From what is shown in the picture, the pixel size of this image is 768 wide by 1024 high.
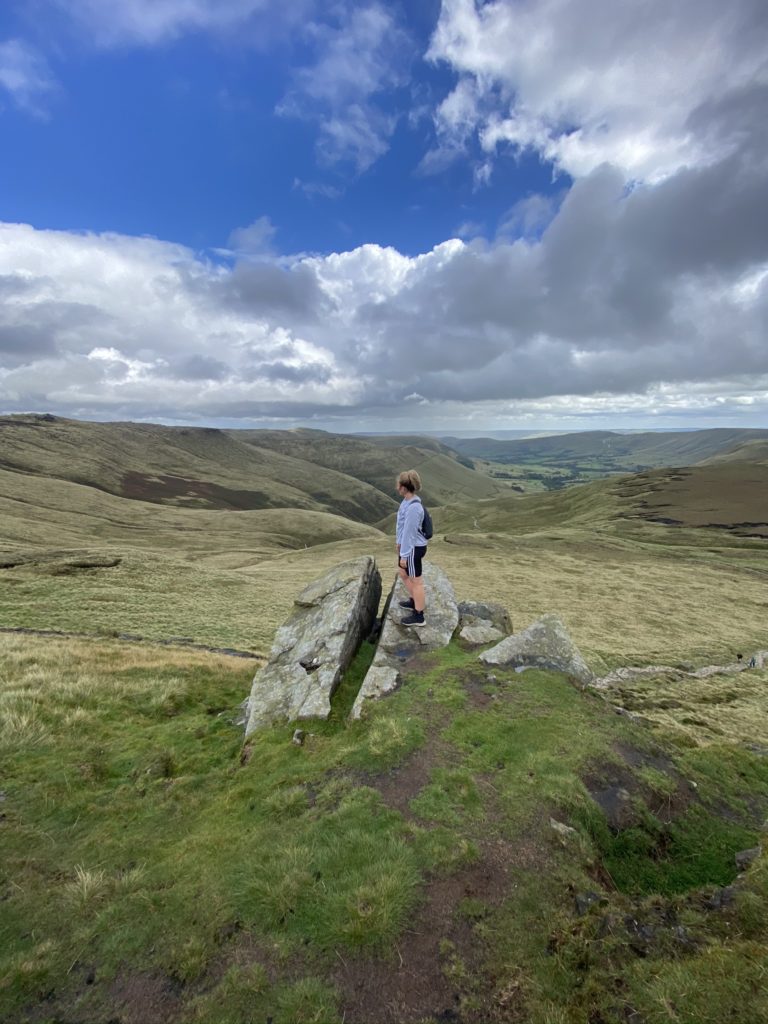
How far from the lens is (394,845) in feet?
25.9

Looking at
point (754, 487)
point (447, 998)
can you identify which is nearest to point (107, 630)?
point (447, 998)

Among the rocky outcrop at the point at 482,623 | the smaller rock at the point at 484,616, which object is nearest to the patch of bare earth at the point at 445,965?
the rocky outcrop at the point at 482,623

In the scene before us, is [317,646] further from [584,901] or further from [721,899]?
[721,899]

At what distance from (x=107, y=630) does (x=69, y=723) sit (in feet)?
60.0

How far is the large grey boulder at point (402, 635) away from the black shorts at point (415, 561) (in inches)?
91.6

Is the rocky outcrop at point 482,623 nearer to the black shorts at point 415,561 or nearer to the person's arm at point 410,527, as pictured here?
the black shorts at point 415,561

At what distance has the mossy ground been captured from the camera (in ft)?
18.9

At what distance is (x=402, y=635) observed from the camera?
17.6 metres

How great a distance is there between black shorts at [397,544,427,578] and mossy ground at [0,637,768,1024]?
4558 mm

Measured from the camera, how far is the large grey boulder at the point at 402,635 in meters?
14.1

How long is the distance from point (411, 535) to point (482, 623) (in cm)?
590

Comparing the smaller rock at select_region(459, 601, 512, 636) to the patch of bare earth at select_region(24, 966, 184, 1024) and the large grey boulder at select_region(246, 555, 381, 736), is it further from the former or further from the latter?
the patch of bare earth at select_region(24, 966, 184, 1024)

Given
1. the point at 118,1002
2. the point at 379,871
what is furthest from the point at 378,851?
the point at 118,1002

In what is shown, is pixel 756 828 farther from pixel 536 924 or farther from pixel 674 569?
pixel 674 569
